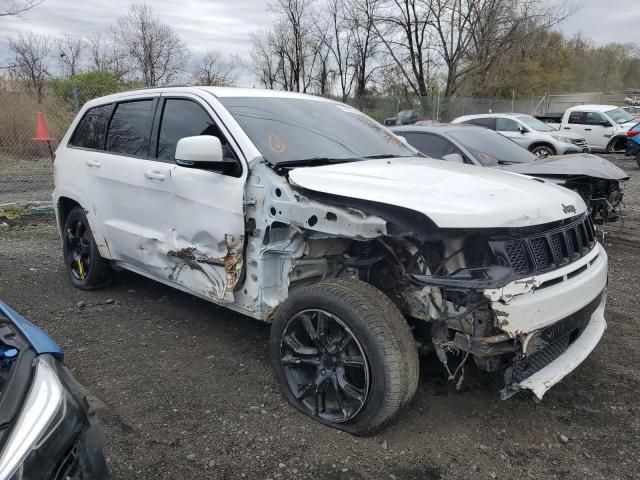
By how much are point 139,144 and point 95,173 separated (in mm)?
619

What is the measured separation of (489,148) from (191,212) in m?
4.94

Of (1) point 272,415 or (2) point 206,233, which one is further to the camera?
(2) point 206,233

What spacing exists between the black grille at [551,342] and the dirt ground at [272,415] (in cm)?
39

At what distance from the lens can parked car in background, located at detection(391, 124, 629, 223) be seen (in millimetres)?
6160

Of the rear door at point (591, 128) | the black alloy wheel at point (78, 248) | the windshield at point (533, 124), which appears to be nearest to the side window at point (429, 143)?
the black alloy wheel at point (78, 248)

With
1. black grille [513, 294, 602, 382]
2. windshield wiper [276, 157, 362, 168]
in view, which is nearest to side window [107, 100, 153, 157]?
windshield wiper [276, 157, 362, 168]

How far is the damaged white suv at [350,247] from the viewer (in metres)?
2.63

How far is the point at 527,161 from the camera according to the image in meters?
7.16

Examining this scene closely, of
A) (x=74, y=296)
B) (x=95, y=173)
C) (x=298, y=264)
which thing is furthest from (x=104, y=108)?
(x=298, y=264)

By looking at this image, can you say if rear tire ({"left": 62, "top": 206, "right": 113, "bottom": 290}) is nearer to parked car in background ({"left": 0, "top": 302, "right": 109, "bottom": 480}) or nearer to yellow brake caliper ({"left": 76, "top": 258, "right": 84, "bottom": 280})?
yellow brake caliper ({"left": 76, "top": 258, "right": 84, "bottom": 280})

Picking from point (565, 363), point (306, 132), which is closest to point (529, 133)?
point (306, 132)

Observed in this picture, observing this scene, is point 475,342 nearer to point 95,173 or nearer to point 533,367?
point 533,367

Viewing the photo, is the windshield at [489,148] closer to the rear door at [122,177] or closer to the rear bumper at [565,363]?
the rear bumper at [565,363]

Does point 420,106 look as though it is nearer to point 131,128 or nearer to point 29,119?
point 29,119
